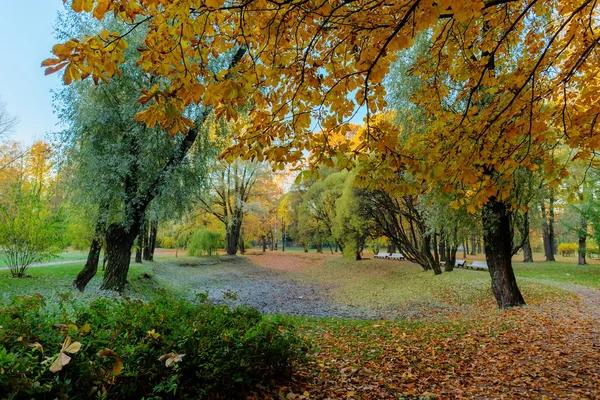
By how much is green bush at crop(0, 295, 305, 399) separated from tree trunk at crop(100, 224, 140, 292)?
586 centimetres

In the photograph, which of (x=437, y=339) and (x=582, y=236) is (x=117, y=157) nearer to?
(x=437, y=339)

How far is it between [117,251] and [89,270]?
1.35 meters

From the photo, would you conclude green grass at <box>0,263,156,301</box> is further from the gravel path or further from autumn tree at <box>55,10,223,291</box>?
the gravel path

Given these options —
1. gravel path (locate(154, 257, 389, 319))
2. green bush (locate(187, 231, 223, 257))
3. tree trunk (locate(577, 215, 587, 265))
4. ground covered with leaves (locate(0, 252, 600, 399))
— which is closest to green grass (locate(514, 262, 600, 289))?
ground covered with leaves (locate(0, 252, 600, 399))

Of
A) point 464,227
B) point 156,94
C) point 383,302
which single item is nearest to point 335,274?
point 383,302

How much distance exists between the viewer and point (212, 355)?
246 cm

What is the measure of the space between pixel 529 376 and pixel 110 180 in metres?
9.11

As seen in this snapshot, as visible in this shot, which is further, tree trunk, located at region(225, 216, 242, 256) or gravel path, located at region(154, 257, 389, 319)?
tree trunk, located at region(225, 216, 242, 256)

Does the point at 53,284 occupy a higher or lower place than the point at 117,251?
lower

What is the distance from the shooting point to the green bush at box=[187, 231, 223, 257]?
22.3 m

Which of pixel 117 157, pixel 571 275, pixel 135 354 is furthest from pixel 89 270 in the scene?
pixel 571 275

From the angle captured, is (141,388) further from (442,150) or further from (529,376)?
(529,376)

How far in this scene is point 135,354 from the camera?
2.12 metres

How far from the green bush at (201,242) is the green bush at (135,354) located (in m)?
19.7
